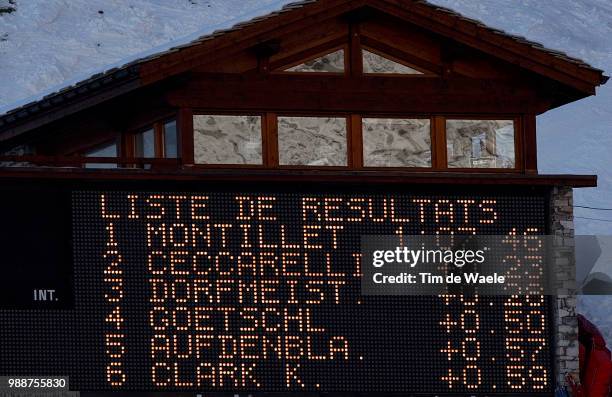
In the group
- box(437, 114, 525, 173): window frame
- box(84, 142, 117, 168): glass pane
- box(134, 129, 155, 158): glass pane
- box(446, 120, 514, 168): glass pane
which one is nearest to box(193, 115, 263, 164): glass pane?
box(134, 129, 155, 158): glass pane

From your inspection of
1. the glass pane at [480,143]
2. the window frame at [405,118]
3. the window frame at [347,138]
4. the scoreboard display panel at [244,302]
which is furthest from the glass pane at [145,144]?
the glass pane at [480,143]

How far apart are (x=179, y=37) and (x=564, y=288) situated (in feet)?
115

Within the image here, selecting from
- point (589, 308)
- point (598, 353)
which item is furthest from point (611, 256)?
point (598, 353)

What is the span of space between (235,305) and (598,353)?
5872 millimetres

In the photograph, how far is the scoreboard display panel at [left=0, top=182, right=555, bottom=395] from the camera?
1748 cm

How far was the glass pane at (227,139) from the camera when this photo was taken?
18609 millimetres

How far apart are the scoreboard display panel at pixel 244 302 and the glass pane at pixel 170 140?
159 centimetres

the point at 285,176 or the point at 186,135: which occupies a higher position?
the point at 186,135

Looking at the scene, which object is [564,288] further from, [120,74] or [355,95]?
[120,74]

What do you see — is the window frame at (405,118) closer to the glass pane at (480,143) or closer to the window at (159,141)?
the glass pane at (480,143)

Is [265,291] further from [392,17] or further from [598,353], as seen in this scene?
[598,353]

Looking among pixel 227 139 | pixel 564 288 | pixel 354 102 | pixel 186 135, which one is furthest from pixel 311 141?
pixel 564 288

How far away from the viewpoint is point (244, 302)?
57.9ft

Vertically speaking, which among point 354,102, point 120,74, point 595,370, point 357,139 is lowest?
point 595,370
